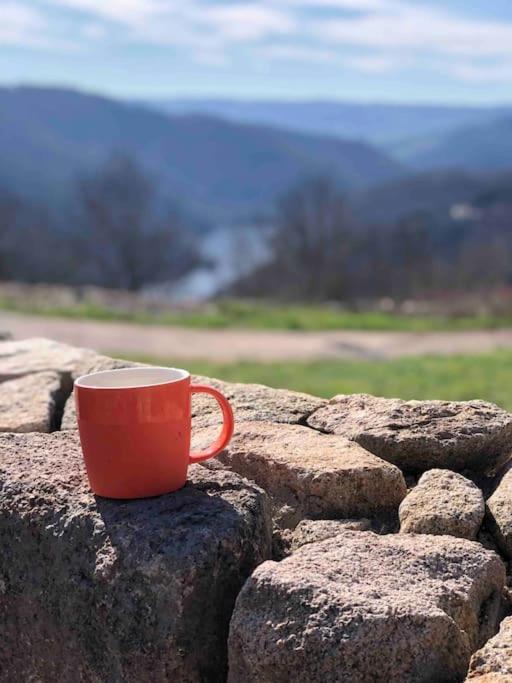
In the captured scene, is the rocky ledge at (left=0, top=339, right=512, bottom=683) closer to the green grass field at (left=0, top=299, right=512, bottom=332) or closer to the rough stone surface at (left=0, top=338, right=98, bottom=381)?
the rough stone surface at (left=0, top=338, right=98, bottom=381)

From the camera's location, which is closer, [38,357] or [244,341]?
[38,357]

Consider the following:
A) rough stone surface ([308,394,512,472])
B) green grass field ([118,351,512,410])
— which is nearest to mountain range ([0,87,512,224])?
green grass field ([118,351,512,410])

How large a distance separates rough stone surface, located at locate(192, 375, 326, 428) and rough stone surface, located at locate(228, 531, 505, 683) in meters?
0.69

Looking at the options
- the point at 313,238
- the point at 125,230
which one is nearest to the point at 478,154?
the point at 125,230

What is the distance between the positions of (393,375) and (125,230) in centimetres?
2838

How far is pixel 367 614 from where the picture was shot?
1.27 m

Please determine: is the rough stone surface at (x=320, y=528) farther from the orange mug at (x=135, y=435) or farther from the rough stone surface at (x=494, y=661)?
the rough stone surface at (x=494, y=661)

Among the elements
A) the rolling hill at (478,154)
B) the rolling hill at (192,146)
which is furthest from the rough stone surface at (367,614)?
the rolling hill at (478,154)

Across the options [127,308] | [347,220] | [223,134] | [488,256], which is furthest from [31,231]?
[223,134]

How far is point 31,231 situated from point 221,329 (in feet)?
101

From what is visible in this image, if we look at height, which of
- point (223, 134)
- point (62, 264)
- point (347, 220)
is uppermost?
point (223, 134)

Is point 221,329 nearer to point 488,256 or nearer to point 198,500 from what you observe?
point 198,500

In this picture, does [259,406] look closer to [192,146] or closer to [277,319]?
[277,319]

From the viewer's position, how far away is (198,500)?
1.57 m
